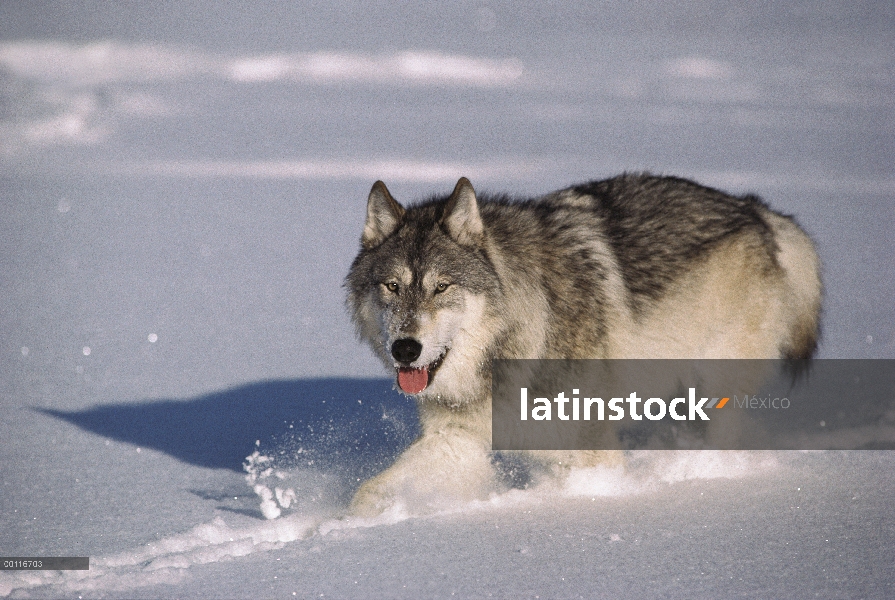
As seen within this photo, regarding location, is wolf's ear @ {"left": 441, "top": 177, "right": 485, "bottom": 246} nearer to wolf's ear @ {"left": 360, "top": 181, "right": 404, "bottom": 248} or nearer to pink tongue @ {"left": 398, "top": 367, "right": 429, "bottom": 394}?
wolf's ear @ {"left": 360, "top": 181, "right": 404, "bottom": 248}


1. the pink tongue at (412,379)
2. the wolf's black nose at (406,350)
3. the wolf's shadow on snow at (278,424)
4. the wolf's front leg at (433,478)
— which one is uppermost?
the wolf's black nose at (406,350)

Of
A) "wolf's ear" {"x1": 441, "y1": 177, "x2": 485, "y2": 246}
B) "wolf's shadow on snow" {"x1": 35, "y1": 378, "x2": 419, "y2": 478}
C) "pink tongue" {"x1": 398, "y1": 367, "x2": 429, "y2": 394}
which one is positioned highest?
"wolf's ear" {"x1": 441, "y1": 177, "x2": 485, "y2": 246}

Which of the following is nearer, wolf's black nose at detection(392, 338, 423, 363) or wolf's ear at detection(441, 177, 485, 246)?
wolf's black nose at detection(392, 338, 423, 363)

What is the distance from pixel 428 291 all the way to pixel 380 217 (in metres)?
0.56

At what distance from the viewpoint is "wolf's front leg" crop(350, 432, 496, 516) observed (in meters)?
3.55

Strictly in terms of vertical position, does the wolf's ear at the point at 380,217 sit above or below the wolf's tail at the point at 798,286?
above

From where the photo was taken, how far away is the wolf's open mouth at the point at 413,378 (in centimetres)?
348

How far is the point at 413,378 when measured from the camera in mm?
3488

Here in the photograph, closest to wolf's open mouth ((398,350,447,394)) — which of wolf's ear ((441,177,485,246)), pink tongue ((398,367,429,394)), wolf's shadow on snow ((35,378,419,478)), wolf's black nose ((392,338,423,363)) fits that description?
pink tongue ((398,367,429,394))

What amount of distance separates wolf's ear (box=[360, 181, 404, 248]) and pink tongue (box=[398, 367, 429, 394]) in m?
0.72

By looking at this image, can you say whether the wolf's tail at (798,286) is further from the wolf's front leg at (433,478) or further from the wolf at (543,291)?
the wolf's front leg at (433,478)

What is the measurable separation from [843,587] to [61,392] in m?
5.03

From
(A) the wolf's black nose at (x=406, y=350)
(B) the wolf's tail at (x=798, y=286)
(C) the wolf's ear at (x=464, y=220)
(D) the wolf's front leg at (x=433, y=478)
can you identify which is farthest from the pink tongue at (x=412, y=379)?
(B) the wolf's tail at (x=798, y=286)

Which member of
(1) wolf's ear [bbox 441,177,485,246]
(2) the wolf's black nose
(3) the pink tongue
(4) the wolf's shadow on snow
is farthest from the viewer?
(4) the wolf's shadow on snow
